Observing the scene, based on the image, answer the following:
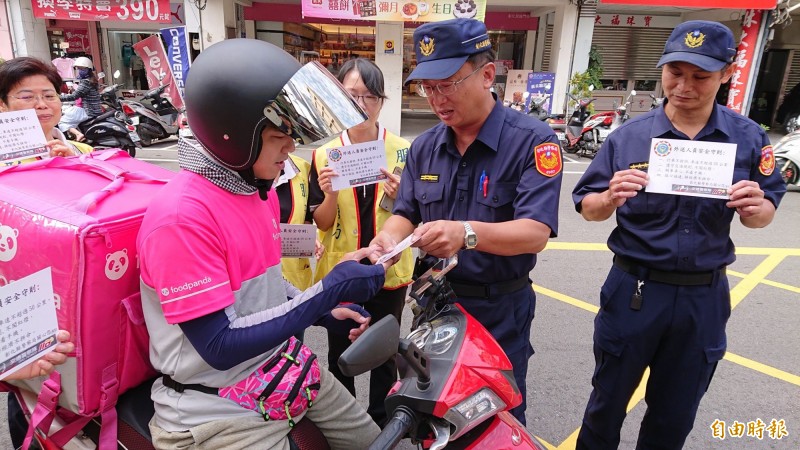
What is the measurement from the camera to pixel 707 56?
196 cm

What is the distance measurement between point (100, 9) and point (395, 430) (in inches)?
554

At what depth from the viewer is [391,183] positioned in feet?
8.50

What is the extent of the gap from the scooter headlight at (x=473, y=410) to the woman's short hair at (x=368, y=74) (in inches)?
66.3

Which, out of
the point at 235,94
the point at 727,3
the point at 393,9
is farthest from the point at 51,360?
the point at 727,3

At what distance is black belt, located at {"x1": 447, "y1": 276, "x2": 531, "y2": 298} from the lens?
78.7 inches

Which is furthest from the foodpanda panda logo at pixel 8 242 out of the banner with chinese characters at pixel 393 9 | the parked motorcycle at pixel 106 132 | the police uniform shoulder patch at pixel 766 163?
the banner with chinese characters at pixel 393 9

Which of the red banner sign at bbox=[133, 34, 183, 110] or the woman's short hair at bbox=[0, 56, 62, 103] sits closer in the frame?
the woman's short hair at bbox=[0, 56, 62, 103]

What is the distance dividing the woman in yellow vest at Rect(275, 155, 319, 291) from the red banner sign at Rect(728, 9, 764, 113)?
44.0 feet

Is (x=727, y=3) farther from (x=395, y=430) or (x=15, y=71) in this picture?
(x=395, y=430)

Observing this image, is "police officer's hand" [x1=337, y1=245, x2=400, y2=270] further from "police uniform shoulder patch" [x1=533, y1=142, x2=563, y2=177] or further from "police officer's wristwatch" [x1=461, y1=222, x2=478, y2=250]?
"police uniform shoulder patch" [x1=533, y1=142, x2=563, y2=177]

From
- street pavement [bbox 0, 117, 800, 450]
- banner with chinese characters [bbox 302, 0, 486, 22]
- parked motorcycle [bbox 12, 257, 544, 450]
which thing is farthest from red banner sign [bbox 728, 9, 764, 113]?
parked motorcycle [bbox 12, 257, 544, 450]

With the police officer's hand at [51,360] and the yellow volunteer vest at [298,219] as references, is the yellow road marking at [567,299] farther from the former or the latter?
the police officer's hand at [51,360]

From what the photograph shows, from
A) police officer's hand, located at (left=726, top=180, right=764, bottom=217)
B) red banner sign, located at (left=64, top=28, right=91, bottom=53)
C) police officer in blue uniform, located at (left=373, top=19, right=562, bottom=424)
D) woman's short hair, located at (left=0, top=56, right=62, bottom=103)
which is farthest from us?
red banner sign, located at (left=64, top=28, right=91, bottom=53)

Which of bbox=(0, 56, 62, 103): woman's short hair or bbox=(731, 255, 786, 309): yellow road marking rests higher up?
bbox=(0, 56, 62, 103): woman's short hair
